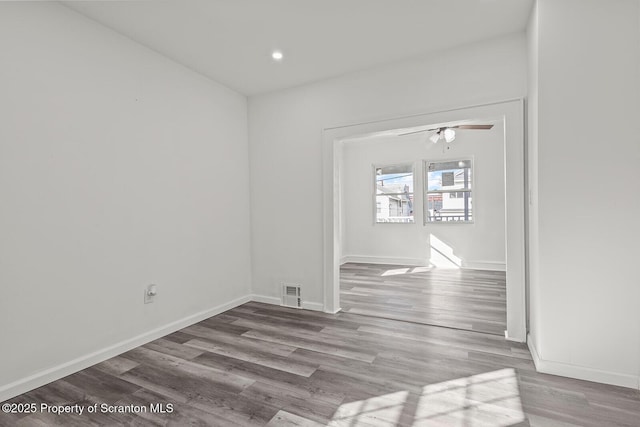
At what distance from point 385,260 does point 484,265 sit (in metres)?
1.87

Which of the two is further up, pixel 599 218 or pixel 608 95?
pixel 608 95

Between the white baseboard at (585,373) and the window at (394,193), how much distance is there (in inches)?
176

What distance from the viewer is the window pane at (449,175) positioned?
6.01 metres

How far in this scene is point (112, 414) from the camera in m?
1.77

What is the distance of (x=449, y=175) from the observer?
6160 millimetres

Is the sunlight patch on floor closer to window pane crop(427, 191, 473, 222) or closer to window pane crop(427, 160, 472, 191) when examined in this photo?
window pane crop(427, 191, 473, 222)

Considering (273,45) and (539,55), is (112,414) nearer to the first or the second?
(273,45)

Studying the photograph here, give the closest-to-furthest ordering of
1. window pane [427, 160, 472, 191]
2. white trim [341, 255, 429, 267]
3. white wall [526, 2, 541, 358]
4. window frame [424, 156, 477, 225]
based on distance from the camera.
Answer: white wall [526, 2, 541, 358]
window frame [424, 156, 477, 225]
window pane [427, 160, 472, 191]
white trim [341, 255, 429, 267]

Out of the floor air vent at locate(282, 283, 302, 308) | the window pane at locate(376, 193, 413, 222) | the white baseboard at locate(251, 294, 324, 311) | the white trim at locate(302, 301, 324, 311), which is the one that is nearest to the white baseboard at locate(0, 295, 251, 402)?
the white baseboard at locate(251, 294, 324, 311)

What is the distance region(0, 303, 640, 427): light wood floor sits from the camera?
1.72 m

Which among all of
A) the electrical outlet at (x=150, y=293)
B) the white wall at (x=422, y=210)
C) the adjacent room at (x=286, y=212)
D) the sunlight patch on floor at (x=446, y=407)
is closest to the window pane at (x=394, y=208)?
the white wall at (x=422, y=210)

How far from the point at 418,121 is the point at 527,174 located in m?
1.05

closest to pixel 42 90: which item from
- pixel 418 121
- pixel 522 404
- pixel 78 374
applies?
pixel 78 374

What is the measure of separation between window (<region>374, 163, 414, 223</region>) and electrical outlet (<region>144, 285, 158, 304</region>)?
192 inches
